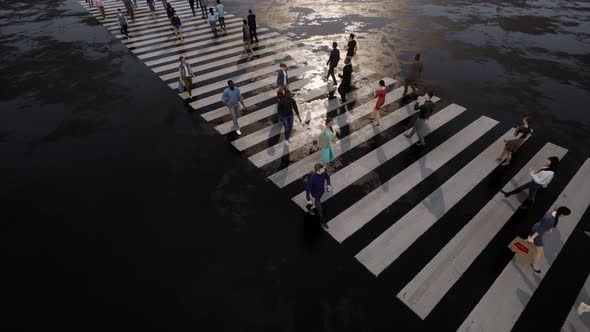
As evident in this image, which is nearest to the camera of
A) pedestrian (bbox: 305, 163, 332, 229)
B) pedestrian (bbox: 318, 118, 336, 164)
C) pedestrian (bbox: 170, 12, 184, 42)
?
pedestrian (bbox: 305, 163, 332, 229)

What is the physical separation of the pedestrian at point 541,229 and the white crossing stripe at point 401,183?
3000 millimetres

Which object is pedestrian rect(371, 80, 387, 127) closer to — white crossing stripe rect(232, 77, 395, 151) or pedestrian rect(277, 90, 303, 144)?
white crossing stripe rect(232, 77, 395, 151)

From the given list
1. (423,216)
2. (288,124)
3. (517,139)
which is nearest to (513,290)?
(423,216)

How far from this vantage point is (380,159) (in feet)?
30.8

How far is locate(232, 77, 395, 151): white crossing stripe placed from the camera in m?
10.2

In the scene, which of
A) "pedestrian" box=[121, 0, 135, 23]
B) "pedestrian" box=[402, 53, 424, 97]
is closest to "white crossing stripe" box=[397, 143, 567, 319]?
"pedestrian" box=[402, 53, 424, 97]

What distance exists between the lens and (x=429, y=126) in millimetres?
10852

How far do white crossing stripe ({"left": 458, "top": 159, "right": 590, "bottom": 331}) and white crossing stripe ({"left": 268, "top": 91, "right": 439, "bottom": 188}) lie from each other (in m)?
5.36

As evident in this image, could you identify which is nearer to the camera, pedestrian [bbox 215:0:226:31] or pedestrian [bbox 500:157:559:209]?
pedestrian [bbox 500:157:559:209]

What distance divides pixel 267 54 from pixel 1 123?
1240 centimetres

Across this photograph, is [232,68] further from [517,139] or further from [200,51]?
[517,139]

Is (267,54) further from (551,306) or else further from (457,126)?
(551,306)

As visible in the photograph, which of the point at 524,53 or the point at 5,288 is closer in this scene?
the point at 5,288

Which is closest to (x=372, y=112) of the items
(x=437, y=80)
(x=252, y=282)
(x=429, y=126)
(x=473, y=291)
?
(x=429, y=126)
